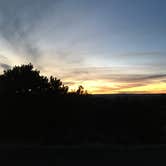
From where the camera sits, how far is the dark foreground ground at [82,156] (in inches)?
413

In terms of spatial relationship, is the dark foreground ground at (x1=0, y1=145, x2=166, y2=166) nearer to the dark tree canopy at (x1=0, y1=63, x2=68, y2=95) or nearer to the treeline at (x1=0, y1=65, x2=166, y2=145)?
the treeline at (x1=0, y1=65, x2=166, y2=145)

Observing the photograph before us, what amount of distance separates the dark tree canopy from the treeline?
1.10 feet

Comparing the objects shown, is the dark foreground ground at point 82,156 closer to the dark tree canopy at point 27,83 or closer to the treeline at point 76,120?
the treeline at point 76,120

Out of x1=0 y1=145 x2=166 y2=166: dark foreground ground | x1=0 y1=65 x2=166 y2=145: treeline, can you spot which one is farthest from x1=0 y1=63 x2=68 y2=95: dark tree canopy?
x1=0 y1=145 x2=166 y2=166: dark foreground ground

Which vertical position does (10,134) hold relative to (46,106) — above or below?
below

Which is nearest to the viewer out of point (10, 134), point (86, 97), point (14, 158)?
point (14, 158)

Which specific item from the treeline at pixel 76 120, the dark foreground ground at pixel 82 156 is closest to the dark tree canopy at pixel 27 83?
the treeline at pixel 76 120

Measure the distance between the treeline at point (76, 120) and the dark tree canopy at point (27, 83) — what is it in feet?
1.10

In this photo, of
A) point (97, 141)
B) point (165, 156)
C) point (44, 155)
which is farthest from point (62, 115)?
point (165, 156)

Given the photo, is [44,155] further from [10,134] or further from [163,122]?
[163,122]

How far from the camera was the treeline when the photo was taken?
575 inches

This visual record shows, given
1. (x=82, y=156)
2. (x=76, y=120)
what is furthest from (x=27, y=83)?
(x=82, y=156)

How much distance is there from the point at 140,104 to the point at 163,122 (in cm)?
110

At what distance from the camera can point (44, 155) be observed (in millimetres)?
10844
